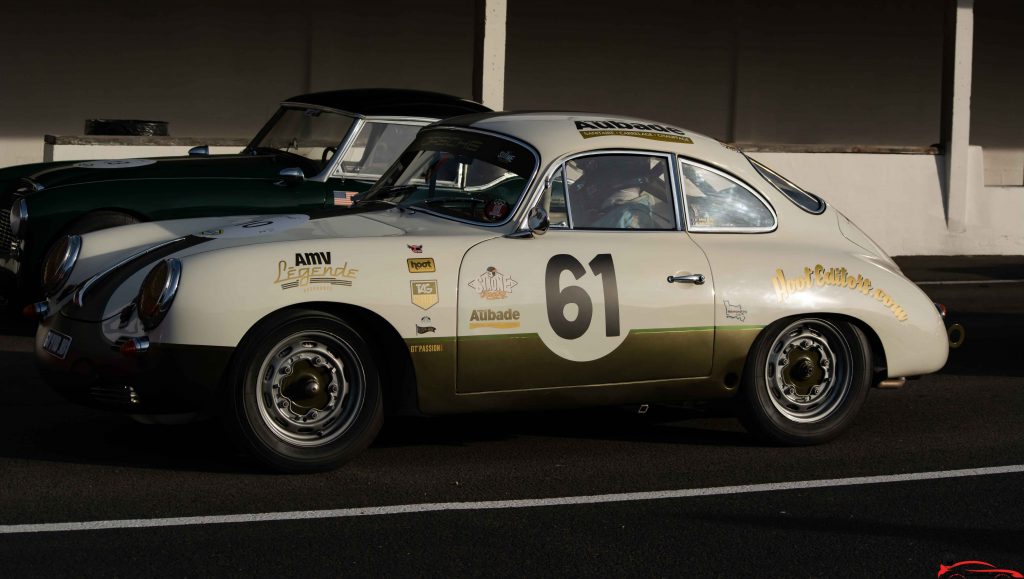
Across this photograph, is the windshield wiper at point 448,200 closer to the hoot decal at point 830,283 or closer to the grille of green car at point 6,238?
the hoot decal at point 830,283

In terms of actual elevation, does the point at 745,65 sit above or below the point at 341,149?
above

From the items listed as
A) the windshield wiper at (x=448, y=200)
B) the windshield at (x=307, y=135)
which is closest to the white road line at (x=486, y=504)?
the windshield wiper at (x=448, y=200)

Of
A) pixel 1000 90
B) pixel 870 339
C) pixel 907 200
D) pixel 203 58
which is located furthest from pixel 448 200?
pixel 1000 90

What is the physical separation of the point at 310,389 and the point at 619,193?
174 cm

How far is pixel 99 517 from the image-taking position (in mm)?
5023

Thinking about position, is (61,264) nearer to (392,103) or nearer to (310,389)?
(310,389)

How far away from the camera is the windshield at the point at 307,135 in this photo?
31.3 feet

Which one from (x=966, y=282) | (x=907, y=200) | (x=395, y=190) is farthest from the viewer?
(x=907, y=200)

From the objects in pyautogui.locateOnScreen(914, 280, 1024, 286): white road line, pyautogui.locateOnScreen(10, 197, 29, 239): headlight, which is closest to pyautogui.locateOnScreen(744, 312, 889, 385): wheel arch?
pyautogui.locateOnScreen(10, 197, 29, 239): headlight

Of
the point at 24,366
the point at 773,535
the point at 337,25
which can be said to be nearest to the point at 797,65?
the point at 337,25

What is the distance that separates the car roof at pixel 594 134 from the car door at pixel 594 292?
0.24 ft

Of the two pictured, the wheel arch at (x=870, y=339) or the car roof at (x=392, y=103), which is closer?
the wheel arch at (x=870, y=339)

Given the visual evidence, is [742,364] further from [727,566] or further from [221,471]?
[221,471]

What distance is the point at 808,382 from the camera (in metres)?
6.46
